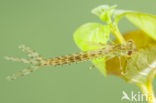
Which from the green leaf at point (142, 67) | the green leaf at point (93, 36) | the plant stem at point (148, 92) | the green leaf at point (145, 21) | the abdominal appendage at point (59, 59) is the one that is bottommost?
the plant stem at point (148, 92)

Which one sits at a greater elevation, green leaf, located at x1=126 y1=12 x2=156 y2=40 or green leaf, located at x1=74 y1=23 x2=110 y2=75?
green leaf, located at x1=74 y1=23 x2=110 y2=75

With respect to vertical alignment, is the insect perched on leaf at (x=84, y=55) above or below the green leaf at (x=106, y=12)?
below

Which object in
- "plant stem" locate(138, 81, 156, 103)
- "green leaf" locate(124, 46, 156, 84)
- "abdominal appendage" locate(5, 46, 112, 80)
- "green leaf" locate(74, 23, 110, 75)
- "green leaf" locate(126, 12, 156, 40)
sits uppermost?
"green leaf" locate(74, 23, 110, 75)

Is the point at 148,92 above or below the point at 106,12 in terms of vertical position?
below
